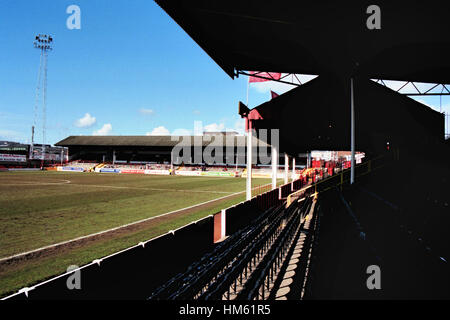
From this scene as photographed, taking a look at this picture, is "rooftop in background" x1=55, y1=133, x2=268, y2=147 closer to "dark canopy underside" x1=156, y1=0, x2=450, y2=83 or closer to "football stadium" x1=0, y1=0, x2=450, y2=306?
"football stadium" x1=0, y1=0, x2=450, y2=306

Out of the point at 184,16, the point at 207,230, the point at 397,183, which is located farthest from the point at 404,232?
the point at 184,16

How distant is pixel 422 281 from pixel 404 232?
1.74 metres

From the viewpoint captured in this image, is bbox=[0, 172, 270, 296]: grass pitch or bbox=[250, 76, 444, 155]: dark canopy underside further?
bbox=[250, 76, 444, 155]: dark canopy underside

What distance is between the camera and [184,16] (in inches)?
227

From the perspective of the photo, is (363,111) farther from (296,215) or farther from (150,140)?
(150,140)

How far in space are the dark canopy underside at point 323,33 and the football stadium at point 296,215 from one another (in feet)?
0.14

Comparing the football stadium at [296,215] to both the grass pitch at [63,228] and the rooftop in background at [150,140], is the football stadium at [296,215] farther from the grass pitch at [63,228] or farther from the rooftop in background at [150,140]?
the rooftop in background at [150,140]

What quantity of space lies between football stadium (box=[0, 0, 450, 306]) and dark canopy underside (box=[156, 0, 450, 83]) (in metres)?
0.04

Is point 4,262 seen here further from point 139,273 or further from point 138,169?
point 138,169

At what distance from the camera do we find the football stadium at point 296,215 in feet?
11.8

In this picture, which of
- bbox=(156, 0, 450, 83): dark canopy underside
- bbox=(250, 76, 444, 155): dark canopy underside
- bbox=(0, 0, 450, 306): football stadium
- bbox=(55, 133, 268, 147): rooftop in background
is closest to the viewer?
bbox=(0, 0, 450, 306): football stadium

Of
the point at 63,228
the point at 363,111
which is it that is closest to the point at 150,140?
the point at 63,228

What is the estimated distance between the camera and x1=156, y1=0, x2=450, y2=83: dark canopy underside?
4.84 metres

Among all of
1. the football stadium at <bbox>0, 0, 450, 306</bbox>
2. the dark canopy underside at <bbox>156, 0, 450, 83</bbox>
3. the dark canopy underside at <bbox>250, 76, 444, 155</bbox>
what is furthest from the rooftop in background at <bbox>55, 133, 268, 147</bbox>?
the dark canopy underside at <bbox>156, 0, 450, 83</bbox>
